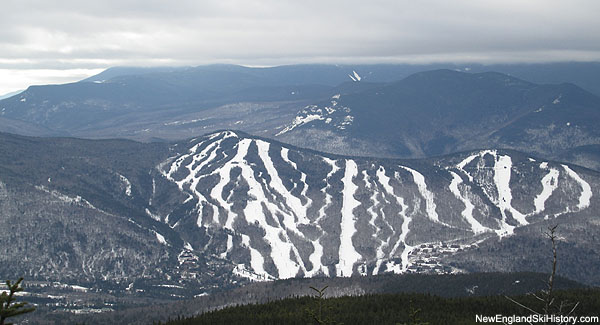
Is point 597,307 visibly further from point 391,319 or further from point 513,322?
point 391,319

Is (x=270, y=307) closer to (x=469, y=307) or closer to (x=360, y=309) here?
(x=360, y=309)

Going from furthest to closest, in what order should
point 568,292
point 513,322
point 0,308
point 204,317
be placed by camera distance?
point 568,292
point 204,317
point 513,322
point 0,308

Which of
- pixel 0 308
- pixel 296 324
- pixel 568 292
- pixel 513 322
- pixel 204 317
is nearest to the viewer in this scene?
pixel 0 308

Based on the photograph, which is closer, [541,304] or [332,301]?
[541,304]

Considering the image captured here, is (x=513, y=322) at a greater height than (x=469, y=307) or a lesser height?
greater

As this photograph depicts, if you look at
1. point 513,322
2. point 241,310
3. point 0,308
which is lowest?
point 241,310

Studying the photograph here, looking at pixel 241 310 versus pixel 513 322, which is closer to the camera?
pixel 513 322

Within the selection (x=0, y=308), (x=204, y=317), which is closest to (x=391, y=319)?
(x=204, y=317)

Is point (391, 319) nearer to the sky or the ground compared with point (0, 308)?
nearer to the ground

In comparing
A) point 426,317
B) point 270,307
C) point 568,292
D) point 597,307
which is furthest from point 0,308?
point 568,292
